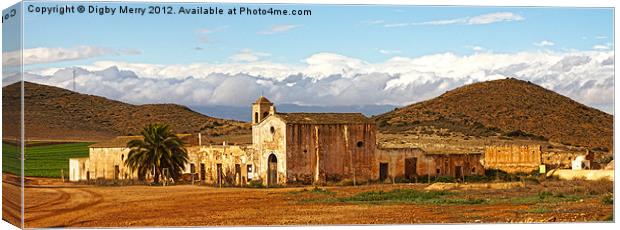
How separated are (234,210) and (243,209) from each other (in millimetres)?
199

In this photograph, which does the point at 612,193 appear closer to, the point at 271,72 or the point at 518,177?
the point at 518,177

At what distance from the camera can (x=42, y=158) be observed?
27.8 meters

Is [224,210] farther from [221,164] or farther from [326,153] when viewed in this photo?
Answer: [221,164]

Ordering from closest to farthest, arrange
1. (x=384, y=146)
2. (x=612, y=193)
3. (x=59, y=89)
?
(x=59, y=89) < (x=612, y=193) < (x=384, y=146)

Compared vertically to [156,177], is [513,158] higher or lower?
higher

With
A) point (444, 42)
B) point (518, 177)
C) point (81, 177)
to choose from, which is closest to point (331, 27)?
point (444, 42)

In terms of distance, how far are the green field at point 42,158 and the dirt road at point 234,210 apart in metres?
0.45

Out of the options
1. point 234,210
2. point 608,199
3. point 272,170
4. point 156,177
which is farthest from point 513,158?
point 234,210

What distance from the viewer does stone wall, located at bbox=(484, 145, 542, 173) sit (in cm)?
3625

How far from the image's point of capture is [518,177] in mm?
35281

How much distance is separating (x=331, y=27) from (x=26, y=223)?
7.66 meters

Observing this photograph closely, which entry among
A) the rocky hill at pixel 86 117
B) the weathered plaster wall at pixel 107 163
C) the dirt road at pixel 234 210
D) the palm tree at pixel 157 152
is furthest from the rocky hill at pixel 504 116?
the weathered plaster wall at pixel 107 163

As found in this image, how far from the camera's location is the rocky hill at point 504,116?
32.5 metres

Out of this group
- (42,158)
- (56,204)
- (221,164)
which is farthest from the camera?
(221,164)
